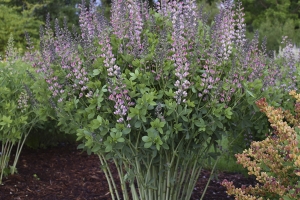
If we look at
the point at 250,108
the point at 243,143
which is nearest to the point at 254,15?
the point at 243,143

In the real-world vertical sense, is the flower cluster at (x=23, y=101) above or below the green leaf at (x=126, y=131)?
above

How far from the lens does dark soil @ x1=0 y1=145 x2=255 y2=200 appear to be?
15.2 ft

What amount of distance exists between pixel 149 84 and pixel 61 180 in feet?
8.83

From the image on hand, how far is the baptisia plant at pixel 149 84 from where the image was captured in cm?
290

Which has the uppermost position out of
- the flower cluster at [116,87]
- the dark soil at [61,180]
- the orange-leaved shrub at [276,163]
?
the flower cluster at [116,87]

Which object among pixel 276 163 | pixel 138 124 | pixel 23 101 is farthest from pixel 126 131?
pixel 23 101

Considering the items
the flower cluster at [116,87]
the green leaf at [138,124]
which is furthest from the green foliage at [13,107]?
the green leaf at [138,124]

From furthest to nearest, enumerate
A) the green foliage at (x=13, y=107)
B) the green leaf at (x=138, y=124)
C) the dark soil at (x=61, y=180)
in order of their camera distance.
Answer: the dark soil at (x=61, y=180) < the green foliage at (x=13, y=107) < the green leaf at (x=138, y=124)

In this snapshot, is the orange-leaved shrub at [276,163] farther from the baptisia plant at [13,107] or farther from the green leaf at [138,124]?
the baptisia plant at [13,107]

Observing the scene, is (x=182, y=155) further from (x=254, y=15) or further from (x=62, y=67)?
(x=254, y=15)

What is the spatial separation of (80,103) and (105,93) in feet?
0.73

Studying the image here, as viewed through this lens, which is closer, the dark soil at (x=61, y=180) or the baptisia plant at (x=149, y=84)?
the baptisia plant at (x=149, y=84)

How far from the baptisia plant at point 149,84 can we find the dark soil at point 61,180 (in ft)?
4.80

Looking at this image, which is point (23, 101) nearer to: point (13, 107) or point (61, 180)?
point (13, 107)
